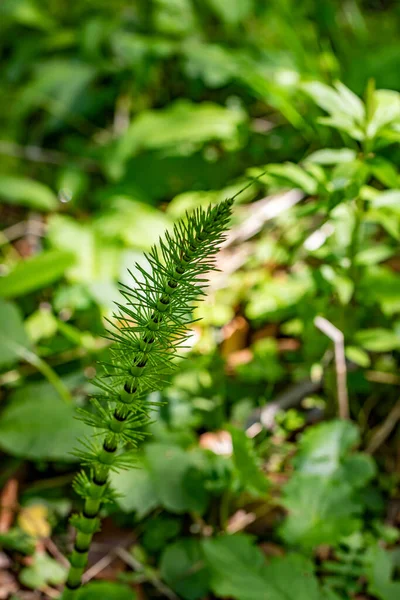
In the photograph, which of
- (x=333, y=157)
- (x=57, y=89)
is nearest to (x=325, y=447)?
(x=333, y=157)

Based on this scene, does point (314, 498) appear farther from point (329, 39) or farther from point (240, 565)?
point (329, 39)

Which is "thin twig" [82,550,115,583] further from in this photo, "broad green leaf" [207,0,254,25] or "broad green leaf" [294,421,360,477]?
"broad green leaf" [207,0,254,25]

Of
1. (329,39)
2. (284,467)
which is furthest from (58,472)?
(329,39)

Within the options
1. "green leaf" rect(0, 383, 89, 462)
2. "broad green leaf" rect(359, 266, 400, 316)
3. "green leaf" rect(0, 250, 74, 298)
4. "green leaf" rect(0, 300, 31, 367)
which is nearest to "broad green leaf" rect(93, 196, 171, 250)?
"green leaf" rect(0, 250, 74, 298)

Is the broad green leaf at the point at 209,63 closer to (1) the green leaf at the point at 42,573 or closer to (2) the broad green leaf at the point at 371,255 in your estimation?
(2) the broad green leaf at the point at 371,255

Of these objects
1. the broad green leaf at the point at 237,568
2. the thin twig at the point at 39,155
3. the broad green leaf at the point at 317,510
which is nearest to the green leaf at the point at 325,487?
the broad green leaf at the point at 317,510

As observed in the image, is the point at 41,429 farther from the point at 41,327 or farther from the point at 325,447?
the point at 325,447
